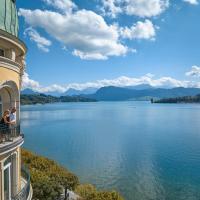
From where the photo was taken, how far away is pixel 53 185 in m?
36.4

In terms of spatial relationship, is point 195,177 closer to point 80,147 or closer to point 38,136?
point 80,147

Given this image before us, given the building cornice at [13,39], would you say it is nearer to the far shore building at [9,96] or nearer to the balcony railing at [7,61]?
the far shore building at [9,96]

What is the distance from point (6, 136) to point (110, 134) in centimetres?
9349

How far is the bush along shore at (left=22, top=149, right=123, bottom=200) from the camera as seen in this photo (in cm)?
3472

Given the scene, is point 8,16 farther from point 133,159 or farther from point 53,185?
point 133,159

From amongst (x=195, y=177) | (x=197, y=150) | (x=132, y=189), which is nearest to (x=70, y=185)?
(x=132, y=189)

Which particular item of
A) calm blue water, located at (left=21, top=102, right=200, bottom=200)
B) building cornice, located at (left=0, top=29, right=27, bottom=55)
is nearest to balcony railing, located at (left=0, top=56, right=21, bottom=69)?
building cornice, located at (left=0, top=29, right=27, bottom=55)

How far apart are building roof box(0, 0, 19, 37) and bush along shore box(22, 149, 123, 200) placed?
958 inches

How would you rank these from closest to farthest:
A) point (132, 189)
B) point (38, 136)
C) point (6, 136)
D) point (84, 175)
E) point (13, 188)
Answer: point (6, 136), point (13, 188), point (132, 189), point (84, 175), point (38, 136)

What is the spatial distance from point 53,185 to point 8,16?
26887 millimetres

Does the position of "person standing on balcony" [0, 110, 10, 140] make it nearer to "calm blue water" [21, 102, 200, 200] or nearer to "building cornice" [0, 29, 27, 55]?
"building cornice" [0, 29, 27, 55]

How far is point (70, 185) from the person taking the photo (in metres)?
41.2

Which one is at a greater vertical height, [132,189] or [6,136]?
[6,136]

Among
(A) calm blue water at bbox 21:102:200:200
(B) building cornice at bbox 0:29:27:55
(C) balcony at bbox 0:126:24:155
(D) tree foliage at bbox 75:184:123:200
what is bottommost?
(A) calm blue water at bbox 21:102:200:200
